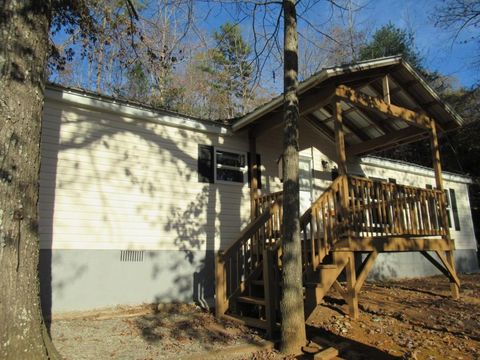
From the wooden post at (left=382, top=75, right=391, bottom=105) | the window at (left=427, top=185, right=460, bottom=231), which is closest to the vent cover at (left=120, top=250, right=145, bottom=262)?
the wooden post at (left=382, top=75, right=391, bottom=105)

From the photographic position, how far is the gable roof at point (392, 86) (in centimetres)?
754

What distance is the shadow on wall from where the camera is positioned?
22.7 ft

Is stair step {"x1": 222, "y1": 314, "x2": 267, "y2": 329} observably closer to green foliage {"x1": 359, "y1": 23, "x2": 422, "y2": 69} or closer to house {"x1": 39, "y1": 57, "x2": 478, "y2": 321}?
house {"x1": 39, "y1": 57, "x2": 478, "y2": 321}

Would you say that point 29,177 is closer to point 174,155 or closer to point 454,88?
point 174,155

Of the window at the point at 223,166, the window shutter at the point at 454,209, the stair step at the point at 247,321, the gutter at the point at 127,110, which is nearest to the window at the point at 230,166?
the window at the point at 223,166

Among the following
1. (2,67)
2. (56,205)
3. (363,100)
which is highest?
(363,100)

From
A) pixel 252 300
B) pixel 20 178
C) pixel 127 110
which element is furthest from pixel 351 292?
pixel 20 178

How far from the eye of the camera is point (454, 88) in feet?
90.1

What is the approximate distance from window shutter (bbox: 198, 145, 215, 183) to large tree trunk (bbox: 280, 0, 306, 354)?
3.47 meters

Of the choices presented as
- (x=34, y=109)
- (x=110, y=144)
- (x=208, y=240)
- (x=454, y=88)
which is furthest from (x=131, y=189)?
(x=454, y=88)

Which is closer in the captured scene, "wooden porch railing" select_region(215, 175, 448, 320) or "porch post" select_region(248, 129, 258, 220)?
"wooden porch railing" select_region(215, 175, 448, 320)

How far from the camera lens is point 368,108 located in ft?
27.6

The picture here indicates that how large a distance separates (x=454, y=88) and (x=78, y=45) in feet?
85.2

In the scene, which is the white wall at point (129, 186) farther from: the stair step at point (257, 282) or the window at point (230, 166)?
the stair step at point (257, 282)
